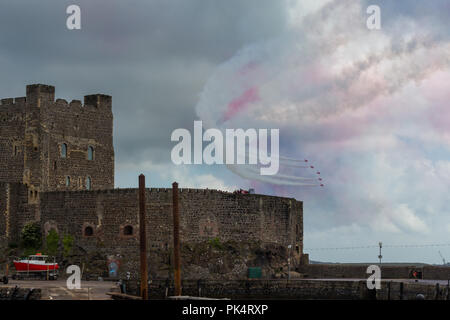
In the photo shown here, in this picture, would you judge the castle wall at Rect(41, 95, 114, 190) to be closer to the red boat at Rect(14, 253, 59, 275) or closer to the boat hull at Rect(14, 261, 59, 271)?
the red boat at Rect(14, 253, 59, 275)

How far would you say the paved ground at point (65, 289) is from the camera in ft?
205

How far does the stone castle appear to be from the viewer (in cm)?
7850

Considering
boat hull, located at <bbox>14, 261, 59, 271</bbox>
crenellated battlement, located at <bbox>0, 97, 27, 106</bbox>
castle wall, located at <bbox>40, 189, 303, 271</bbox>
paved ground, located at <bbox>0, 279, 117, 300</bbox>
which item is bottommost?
paved ground, located at <bbox>0, 279, 117, 300</bbox>

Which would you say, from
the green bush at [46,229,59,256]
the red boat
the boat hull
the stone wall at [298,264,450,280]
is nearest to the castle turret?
the green bush at [46,229,59,256]

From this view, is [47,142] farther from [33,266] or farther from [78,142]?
[33,266]

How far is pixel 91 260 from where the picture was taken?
3093 inches

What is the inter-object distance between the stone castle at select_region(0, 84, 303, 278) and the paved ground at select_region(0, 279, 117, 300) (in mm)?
6037

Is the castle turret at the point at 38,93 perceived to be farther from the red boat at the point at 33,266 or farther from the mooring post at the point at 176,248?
the mooring post at the point at 176,248

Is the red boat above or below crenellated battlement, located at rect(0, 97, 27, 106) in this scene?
below

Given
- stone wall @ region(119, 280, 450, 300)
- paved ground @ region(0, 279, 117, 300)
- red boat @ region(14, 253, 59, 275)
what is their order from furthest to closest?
red boat @ region(14, 253, 59, 275)
stone wall @ region(119, 280, 450, 300)
paved ground @ region(0, 279, 117, 300)

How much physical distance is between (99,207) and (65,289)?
13.9 metres

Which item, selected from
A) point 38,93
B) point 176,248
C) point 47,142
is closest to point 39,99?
point 38,93
